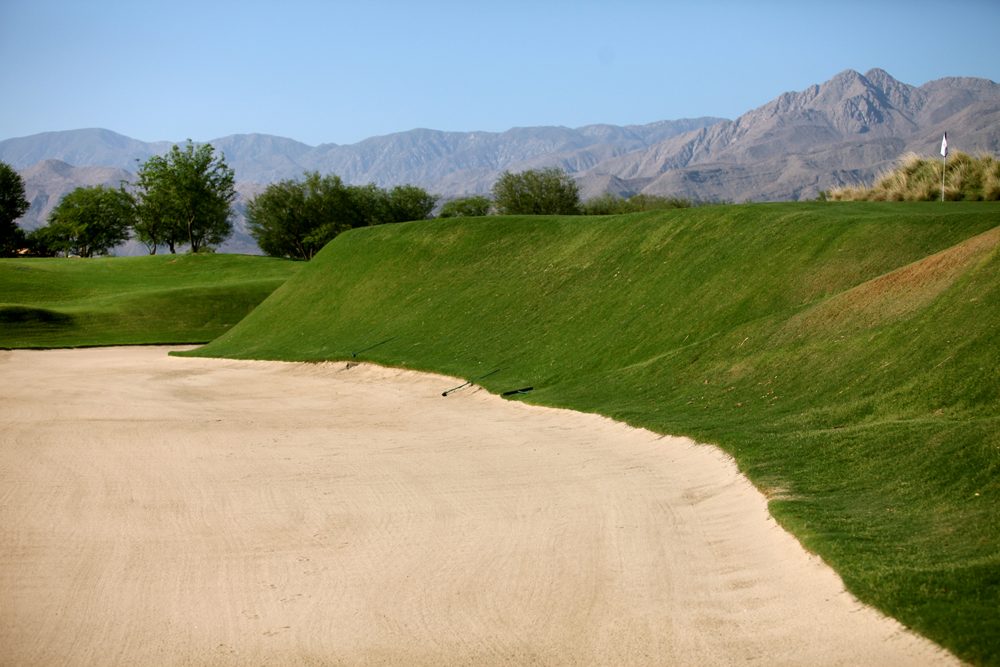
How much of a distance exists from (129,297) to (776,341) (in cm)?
4127

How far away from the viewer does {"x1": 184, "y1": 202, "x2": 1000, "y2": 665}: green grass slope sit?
301 inches

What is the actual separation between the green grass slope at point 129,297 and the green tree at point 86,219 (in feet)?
87.1

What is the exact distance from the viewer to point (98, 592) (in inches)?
312

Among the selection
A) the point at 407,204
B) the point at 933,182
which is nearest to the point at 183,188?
the point at 407,204

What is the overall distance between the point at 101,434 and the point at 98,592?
9.21m

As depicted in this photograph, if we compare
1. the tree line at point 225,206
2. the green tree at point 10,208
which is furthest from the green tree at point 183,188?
the green tree at point 10,208

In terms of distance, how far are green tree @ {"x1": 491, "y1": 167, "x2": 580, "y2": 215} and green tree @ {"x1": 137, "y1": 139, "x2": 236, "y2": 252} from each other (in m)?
26.8

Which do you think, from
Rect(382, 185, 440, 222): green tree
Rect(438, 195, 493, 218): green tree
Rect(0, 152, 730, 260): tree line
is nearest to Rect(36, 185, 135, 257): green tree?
Rect(0, 152, 730, 260): tree line

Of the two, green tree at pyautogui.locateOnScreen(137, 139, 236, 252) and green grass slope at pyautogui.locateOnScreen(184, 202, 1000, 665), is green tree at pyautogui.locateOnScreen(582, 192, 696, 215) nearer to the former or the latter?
green grass slope at pyautogui.locateOnScreen(184, 202, 1000, 665)

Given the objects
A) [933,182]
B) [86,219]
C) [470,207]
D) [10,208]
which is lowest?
[933,182]

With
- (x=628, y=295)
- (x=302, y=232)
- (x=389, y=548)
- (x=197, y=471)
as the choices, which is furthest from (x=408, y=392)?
(x=302, y=232)

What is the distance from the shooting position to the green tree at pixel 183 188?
73062 mm

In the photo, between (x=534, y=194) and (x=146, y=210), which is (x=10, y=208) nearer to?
(x=146, y=210)

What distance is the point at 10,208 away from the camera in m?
90.8
